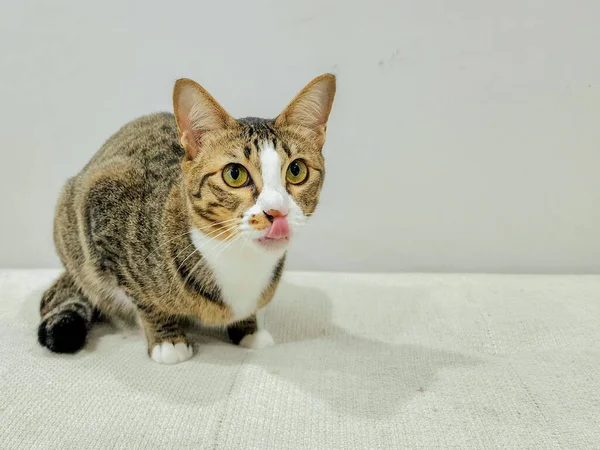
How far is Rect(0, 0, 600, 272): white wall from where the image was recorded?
1378mm

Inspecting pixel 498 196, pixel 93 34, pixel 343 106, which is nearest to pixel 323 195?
pixel 343 106

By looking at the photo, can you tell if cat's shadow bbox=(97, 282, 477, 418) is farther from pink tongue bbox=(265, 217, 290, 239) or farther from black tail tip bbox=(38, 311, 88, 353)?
pink tongue bbox=(265, 217, 290, 239)

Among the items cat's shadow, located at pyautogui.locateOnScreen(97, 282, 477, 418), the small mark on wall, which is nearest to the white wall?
the small mark on wall

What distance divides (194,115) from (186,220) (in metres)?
0.19

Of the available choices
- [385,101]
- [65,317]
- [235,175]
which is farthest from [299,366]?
[385,101]

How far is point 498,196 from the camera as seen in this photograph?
1.52 meters

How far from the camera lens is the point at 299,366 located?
991 mm

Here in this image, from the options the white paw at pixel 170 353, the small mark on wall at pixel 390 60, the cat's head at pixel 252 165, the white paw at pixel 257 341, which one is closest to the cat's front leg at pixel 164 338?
the white paw at pixel 170 353

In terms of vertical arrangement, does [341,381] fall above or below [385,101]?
below

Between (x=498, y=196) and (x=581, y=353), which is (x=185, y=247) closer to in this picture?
(x=581, y=353)

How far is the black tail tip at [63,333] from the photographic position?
102 centimetres

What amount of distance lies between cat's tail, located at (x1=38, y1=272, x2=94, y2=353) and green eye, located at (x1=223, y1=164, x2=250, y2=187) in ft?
1.45

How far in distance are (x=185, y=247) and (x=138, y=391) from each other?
249 mm

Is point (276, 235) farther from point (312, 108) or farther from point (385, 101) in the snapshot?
point (385, 101)
